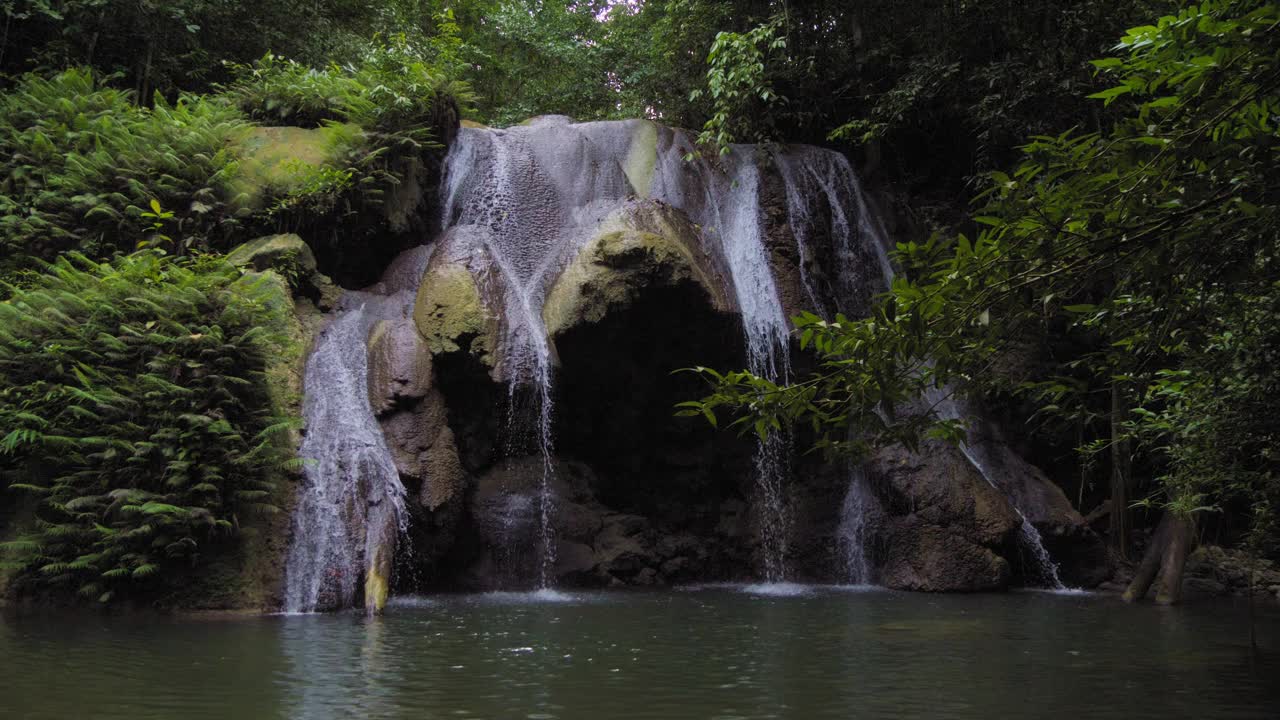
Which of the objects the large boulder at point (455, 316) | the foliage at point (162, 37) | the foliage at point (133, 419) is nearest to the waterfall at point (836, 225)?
the large boulder at point (455, 316)

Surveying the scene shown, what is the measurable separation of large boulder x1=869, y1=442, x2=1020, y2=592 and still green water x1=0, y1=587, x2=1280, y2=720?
243cm

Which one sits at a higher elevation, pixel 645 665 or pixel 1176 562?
pixel 1176 562

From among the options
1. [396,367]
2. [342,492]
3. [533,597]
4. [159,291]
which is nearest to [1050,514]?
[533,597]

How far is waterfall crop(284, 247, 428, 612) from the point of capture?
9.67 m

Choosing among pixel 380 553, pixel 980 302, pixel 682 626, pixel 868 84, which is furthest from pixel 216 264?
pixel 868 84

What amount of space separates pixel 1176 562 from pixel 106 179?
14956mm

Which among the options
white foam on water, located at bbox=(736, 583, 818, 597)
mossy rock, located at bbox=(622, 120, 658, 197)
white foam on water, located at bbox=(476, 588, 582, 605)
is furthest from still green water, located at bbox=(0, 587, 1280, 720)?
mossy rock, located at bbox=(622, 120, 658, 197)

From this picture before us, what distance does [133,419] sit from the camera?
31.7 feet

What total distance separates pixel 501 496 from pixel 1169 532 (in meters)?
8.61

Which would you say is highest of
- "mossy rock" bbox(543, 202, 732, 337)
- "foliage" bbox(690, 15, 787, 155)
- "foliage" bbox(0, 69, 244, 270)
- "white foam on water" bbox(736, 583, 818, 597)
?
"foliage" bbox(690, 15, 787, 155)

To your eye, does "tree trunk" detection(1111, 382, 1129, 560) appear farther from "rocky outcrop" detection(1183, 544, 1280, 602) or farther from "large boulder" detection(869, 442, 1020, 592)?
"large boulder" detection(869, 442, 1020, 592)

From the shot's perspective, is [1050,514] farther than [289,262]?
Yes

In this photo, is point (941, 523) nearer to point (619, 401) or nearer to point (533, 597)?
point (619, 401)

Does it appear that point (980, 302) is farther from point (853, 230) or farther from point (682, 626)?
point (853, 230)
